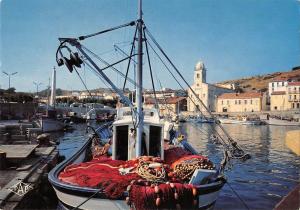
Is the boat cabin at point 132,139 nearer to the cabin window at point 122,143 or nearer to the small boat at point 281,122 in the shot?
the cabin window at point 122,143

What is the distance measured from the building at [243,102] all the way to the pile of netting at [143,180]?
85.1 m

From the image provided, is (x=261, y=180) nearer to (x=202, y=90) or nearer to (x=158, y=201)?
(x=158, y=201)

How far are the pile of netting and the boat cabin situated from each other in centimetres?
103

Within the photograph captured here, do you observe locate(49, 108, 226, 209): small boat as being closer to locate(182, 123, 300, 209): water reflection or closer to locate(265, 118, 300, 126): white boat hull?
locate(182, 123, 300, 209): water reflection

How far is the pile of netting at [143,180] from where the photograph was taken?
6371mm

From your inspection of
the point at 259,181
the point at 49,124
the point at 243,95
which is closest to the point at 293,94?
the point at 243,95

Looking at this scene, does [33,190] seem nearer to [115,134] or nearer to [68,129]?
[115,134]

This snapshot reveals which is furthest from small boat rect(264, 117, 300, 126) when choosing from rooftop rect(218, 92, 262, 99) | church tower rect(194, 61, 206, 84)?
church tower rect(194, 61, 206, 84)

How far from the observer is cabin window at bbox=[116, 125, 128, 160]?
31.4ft

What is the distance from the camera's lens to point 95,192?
6.59 m

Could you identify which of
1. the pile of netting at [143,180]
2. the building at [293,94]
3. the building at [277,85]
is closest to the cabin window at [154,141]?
the pile of netting at [143,180]

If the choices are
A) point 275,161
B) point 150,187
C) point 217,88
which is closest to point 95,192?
point 150,187

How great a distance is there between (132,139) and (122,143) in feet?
2.07

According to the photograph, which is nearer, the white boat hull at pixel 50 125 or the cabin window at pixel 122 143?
the cabin window at pixel 122 143
